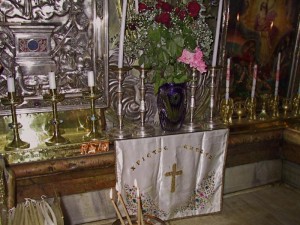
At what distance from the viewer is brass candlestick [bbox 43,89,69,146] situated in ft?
5.97

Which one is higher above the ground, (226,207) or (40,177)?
(40,177)

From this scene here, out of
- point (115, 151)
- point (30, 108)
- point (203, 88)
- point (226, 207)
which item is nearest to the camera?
point (115, 151)

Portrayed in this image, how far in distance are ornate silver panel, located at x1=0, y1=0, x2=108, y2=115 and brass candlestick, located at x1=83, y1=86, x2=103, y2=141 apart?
0.11 meters

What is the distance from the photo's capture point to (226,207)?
229 centimetres

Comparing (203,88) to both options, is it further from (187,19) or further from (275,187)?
(275,187)

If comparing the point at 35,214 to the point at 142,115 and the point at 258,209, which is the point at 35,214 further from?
the point at 258,209

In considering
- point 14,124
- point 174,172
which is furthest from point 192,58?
point 14,124

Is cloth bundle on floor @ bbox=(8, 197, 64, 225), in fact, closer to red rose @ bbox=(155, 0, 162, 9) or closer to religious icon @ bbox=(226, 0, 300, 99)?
red rose @ bbox=(155, 0, 162, 9)

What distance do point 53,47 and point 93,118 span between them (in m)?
0.53

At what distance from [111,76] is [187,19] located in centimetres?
67

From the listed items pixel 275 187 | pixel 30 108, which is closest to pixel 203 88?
pixel 275 187

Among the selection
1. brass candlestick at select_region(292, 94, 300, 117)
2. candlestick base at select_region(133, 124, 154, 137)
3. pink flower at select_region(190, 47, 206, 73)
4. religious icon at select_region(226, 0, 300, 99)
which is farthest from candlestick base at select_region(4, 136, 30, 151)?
brass candlestick at select_region(292, 94, 300, 117)

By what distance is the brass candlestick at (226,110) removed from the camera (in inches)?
96.1

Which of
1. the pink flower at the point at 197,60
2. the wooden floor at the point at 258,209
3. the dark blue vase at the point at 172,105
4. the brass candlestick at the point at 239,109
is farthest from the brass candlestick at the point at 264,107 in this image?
the pink flower at the point at 197,60
